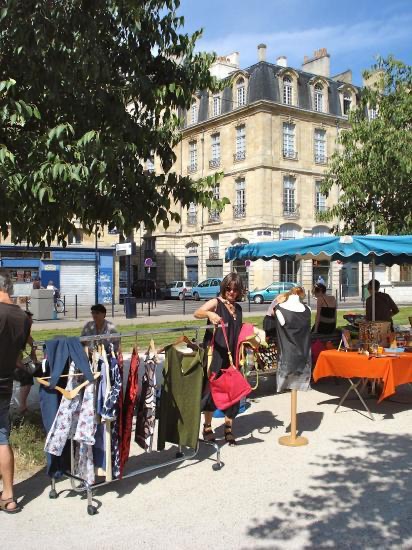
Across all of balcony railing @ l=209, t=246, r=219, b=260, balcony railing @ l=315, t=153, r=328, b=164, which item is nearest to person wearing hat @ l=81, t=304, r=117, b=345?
balcony railing @ l=209, t=246, r=219, b=260

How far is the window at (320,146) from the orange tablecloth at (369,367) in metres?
38.1

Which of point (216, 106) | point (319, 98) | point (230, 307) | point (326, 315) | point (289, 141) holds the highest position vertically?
point (319, 98)

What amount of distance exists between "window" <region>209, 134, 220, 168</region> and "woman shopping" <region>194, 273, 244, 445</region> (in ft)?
130

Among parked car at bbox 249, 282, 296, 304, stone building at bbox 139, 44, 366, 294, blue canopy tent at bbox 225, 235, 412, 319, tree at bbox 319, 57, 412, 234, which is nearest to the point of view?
blue canopy tent at bbox 225, 235, 412, 319

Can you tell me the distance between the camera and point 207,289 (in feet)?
125

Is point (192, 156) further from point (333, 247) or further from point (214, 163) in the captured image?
point (333, 247)

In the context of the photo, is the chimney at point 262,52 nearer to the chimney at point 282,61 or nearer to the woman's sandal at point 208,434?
the chimney at point 282,61

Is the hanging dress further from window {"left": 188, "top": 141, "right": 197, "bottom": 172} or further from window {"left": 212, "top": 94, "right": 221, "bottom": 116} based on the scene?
window {"left": 188, "top": 141, "right": 197, "bottom": 172}

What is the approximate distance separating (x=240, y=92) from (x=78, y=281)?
62.8 ft

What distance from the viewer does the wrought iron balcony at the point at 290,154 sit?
1640 inches

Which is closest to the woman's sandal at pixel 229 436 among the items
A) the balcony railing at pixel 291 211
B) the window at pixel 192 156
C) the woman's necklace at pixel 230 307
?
the woman's necklace at pixel 230 307

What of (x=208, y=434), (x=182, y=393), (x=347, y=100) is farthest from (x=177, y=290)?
(x=182, y=393)

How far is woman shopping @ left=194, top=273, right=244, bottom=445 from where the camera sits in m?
5.62

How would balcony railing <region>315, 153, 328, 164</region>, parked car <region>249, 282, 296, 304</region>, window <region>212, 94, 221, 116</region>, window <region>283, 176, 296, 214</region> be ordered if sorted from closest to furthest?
parked car <region>249, 282, 296, 304</region> → window <region>283, 176, 296, 214</region> → balcony railing <region>315, 153, 328, 164</region> → window <region>212, 94, 221, 116</region>
